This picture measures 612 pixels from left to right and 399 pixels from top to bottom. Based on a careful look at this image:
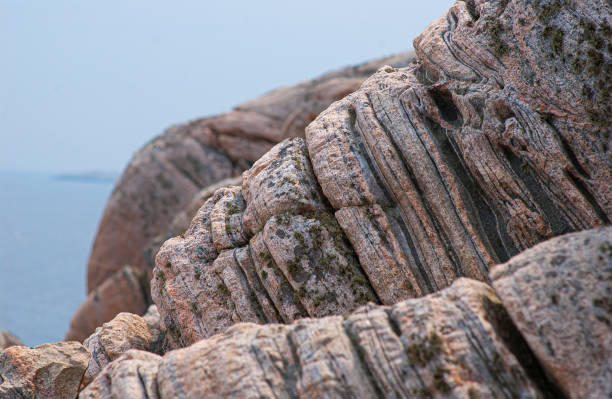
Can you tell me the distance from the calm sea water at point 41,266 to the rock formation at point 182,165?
26.1 m

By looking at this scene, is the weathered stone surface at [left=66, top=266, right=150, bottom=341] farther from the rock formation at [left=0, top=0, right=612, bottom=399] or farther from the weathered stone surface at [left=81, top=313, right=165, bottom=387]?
the rock formation at [left=0, top=0, right=612, bottom=399]

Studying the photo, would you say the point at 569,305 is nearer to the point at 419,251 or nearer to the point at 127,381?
the point at 419,251

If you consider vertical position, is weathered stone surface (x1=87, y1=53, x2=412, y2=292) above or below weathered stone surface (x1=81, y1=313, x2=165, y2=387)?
above

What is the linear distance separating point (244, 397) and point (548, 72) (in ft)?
48.0

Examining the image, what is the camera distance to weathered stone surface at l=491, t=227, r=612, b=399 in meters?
11.2

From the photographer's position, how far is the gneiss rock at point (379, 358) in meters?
11.6

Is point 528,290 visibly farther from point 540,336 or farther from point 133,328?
point 133,328

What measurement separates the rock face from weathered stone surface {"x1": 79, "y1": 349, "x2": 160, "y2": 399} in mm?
5023

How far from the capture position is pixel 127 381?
13.6 meters

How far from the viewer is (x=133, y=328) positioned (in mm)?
21062

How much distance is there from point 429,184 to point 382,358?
Result: 788 centimetres

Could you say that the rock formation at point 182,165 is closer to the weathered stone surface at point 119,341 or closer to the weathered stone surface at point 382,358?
the weathered stone surface at point 119,341

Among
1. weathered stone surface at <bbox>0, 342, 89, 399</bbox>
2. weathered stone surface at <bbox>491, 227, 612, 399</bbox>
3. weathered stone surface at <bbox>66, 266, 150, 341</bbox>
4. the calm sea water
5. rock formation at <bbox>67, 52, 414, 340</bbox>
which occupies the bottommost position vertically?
weathered stone surface at <bbox>491, 227, 612, 399</bbox>

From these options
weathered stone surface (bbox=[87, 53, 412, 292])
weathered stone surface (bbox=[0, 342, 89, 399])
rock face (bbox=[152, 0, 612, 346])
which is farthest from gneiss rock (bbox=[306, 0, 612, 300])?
weathered stone surface (bbox=[87, 53, 412, 292])
